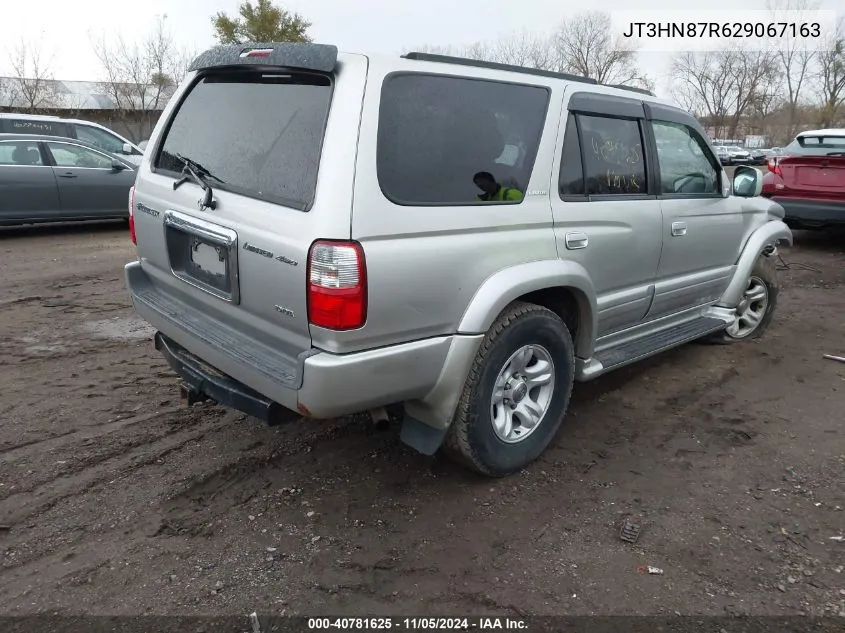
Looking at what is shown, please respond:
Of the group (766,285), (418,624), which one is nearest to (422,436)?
(418,624)

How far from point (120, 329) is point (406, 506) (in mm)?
3483

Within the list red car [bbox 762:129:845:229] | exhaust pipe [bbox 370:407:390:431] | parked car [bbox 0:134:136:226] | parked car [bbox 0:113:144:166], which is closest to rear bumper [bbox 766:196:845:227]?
red car [bbox 762:129:845:229]

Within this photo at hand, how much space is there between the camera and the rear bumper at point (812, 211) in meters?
8.16

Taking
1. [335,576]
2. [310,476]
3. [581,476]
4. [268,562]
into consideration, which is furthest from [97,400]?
[581,476]

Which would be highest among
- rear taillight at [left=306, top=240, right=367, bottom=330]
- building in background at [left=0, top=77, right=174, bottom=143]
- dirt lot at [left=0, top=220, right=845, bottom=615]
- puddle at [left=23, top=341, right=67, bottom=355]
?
building in background at [left=0, top=77, right=174, bottom=143]

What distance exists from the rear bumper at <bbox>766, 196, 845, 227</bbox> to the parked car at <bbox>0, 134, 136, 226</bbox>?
9.68 metres

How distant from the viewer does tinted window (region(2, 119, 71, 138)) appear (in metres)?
11.2

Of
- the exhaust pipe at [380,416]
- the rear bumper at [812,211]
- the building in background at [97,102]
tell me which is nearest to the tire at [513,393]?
the exhaust pipe at [380,416]

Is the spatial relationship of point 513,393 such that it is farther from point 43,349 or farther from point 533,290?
point 43,349

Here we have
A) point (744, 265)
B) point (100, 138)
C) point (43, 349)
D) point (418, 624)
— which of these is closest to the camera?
point (418, 624)

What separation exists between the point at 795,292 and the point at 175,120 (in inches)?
253

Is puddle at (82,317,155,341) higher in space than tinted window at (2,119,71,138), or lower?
lower

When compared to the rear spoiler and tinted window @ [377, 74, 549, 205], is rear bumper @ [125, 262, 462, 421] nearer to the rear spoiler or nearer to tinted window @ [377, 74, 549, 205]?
tinted window @ [377, 74, 549, 205]

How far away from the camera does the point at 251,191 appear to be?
275 cm
